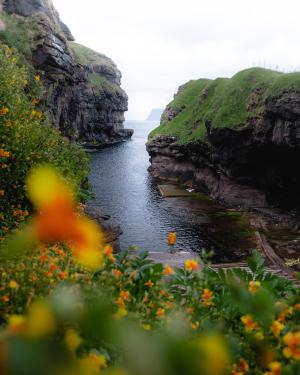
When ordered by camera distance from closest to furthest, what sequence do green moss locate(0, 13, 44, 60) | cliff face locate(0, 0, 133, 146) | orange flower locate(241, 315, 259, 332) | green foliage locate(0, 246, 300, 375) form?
1. green foliage locate(0, 246, 300, 375)
2. orange flower locate(241, 315, 259, 332)
3. green moss locate(0, 13, 44, 60)
4. cliff face locate(0, 0, 133, 146)

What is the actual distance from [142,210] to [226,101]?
893 inches

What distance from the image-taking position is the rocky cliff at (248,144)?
46.4 m

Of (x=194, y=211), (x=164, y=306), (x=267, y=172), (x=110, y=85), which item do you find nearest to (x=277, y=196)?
(x=267, y=172)

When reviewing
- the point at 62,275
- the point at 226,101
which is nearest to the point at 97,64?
the point at 226,101

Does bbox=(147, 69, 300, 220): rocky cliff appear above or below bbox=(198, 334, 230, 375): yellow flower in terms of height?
below

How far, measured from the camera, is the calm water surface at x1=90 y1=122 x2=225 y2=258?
4197 centimetres

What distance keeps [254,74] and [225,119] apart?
907 centimetres

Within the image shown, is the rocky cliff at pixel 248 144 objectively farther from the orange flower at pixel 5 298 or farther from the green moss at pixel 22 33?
the orange flower at pixel 5 298

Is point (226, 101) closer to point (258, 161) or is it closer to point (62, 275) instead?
point (258, 161)

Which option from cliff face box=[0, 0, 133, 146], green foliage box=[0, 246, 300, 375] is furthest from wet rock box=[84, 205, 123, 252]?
green foliage box=[0, 246, 300, 375]

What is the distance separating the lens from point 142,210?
5412cm

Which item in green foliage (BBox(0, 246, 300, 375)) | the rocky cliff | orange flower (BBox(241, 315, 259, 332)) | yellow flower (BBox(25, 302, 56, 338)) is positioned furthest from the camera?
the rocky cliff

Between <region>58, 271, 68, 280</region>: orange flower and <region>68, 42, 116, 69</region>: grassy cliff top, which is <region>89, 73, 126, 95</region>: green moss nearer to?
<region>68, 42, 116, 69</region>: grassy cliff top

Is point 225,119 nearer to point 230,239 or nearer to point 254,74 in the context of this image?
point 254,74
